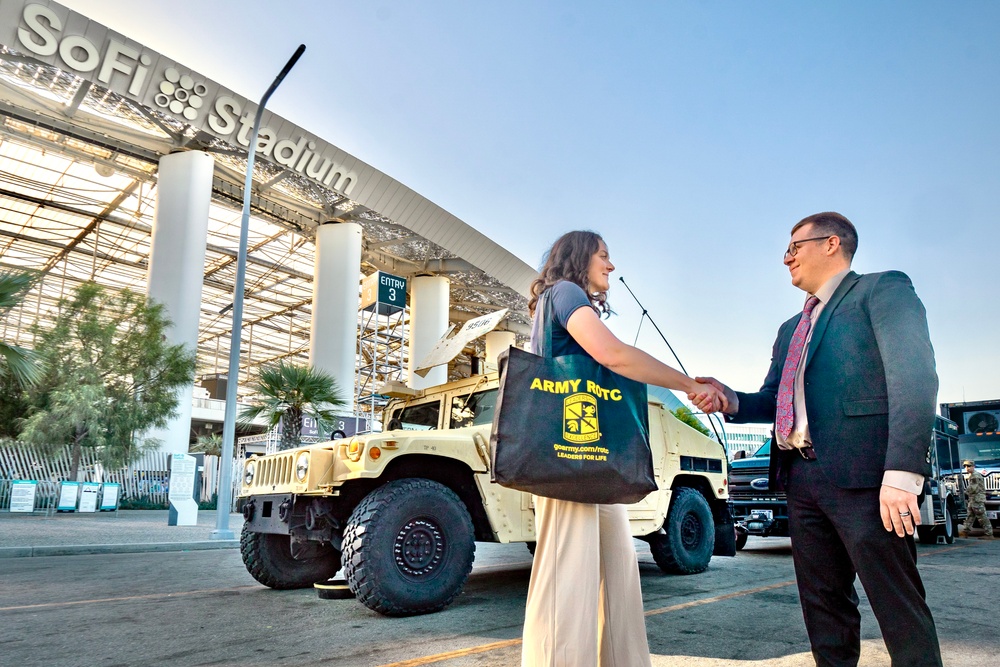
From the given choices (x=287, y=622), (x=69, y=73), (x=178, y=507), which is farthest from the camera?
(x=69, y=73)

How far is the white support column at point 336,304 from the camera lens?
2767cm

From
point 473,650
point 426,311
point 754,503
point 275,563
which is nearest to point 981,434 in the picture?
point 754,503

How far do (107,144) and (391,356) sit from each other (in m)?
26.7

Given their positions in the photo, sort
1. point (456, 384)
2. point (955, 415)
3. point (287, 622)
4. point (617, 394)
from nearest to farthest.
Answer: point (617, 394)
point (287, 622)
point (456, 384)
point (955, 415)

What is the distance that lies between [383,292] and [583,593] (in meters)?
26.0

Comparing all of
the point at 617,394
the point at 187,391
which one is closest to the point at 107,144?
the point at 187,391

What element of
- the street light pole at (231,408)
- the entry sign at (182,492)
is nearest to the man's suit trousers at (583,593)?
the street light pole at (231,408)

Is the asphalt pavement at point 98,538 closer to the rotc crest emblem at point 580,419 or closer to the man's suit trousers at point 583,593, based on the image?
the man's suit trousers at point 583,593

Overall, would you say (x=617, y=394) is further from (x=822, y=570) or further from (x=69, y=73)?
(x=69, y=73)

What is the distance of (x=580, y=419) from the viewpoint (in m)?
2.22

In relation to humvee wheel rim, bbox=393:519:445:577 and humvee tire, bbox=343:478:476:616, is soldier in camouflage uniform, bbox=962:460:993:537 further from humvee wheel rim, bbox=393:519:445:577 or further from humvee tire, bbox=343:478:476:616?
humvee wheel rim, bbox=393:519:445:577

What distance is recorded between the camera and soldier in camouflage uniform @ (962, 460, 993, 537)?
14.9m

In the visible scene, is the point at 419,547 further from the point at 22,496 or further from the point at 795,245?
the point at 22,496

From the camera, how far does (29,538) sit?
11961 mm
